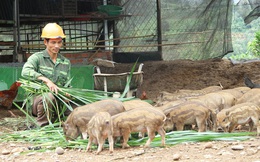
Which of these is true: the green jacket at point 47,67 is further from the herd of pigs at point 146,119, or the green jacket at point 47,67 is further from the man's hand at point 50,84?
the herd of pigs at point 146,119

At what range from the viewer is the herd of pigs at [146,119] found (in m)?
5.45

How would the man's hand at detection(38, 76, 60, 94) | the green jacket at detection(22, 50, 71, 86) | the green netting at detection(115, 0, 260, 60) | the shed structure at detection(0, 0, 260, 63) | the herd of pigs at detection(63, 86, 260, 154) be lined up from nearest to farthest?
the herd of pigs at detection(63, 86, 260, 154) → the man's hand at detection(38, 76, 60, 94) → the green jacket at detection(22, 50, 71, 86) → the green netting at detection(115, 0, 260, 60) → the shed structure at detection(0, 0, 260, 63)

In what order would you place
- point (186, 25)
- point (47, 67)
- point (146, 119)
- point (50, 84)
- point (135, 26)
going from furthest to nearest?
point (135, 26)
point (186, 25)
point (47, 67)
point (50, 84)
point (146, 119)

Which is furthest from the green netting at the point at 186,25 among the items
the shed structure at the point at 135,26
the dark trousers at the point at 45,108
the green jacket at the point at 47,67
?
the dark trousers at the point at 45,108

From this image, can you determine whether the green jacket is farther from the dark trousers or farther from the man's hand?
the dark trousers

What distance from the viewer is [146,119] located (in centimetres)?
548

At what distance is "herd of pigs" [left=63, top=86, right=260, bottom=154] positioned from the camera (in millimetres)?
5449

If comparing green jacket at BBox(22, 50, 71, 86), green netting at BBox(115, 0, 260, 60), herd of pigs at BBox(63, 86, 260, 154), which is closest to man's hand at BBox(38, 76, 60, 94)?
green jacket at BBox(22, 50, 71, 86)

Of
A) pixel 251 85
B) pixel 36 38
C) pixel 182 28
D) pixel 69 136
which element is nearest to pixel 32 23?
pixel 36 38

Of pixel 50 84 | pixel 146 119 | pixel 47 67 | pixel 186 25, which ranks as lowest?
pixel 146 119

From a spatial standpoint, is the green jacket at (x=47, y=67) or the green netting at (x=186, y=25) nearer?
the green jacket at (x=47, y=67)

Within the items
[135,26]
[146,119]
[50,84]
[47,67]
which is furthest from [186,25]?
[146,119]

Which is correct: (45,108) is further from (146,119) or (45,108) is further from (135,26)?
(135,26)

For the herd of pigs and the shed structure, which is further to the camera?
the shed structure
